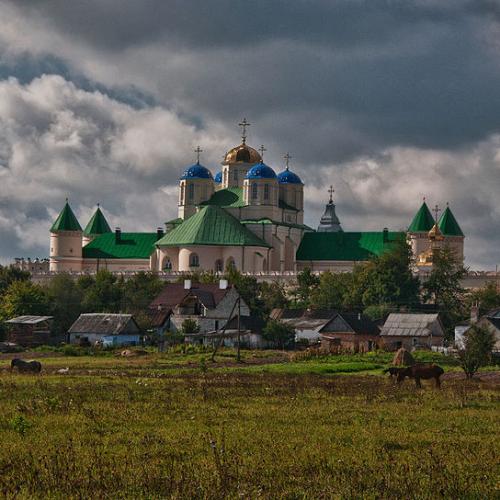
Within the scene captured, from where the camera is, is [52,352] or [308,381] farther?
[52,352]

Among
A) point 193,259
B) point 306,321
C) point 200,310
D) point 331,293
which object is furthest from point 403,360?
point 193,259

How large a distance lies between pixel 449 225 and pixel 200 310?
1753 inches

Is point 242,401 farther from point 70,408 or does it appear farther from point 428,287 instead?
point 428,287

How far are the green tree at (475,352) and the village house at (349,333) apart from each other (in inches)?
703

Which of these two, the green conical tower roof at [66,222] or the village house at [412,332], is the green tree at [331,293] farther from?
the green conical tower roof at [66,222]

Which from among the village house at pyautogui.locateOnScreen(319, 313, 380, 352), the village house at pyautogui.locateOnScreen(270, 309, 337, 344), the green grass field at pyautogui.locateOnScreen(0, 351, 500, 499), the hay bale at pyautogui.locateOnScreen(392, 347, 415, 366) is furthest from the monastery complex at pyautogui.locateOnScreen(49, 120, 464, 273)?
the green grass field at pyautogui.locateOnScreen(0, 351, 500, 499)

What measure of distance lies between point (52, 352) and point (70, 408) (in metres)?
38.3

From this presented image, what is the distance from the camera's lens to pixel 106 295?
8731 centimetres

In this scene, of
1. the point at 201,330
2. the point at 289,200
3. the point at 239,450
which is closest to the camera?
the point at 239,450

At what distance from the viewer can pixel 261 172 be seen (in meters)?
112

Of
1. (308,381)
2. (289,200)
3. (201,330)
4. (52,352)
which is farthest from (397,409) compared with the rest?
(289,200)

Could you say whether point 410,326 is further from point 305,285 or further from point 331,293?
point 305,285

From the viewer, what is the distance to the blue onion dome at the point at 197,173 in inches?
4653

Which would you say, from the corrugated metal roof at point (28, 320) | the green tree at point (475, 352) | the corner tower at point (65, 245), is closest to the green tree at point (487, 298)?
the corrugated metal roof at point (28, 320)
